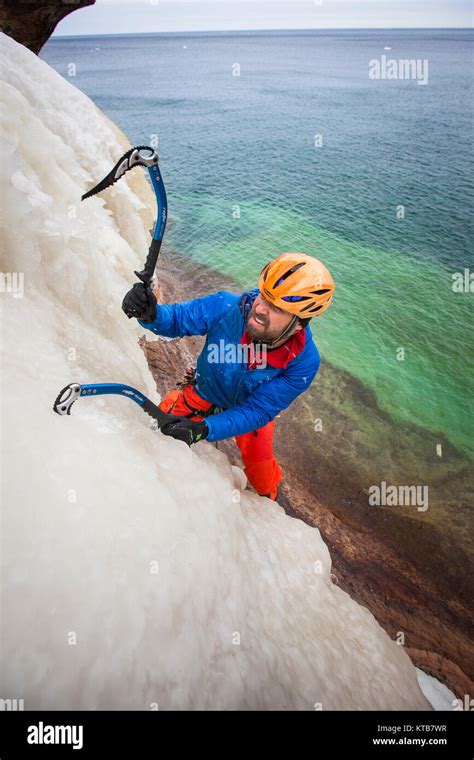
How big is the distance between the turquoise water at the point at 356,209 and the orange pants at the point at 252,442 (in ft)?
28.6

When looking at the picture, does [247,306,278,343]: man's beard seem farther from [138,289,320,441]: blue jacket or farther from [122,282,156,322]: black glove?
[122,282,156,322]: black glove

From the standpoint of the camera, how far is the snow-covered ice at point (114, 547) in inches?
87.0

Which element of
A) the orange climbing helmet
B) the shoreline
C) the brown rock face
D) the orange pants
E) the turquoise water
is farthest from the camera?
the turquoise water

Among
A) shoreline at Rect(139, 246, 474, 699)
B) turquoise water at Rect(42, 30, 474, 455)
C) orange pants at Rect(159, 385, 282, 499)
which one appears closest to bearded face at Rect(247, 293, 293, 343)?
orange pants at Rect(159, 385, 282, 499)

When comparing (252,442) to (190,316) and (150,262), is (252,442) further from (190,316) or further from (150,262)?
(150,262)

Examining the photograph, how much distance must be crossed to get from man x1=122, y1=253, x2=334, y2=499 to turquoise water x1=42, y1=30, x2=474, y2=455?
33.6ft

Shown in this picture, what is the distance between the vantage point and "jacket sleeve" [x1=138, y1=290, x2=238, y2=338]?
412 cm

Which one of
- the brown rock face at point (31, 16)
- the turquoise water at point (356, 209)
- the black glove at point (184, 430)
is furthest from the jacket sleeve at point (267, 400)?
the brown rock face at point (31, 16)

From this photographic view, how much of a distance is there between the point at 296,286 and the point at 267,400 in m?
1.18

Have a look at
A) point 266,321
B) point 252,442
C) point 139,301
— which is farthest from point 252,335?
point 252,442

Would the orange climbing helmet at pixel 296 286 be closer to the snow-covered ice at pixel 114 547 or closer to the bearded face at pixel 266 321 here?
the bearded face at pixel 266 321

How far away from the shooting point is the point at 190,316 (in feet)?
14.3

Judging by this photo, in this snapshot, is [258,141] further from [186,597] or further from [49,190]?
[186,597]
